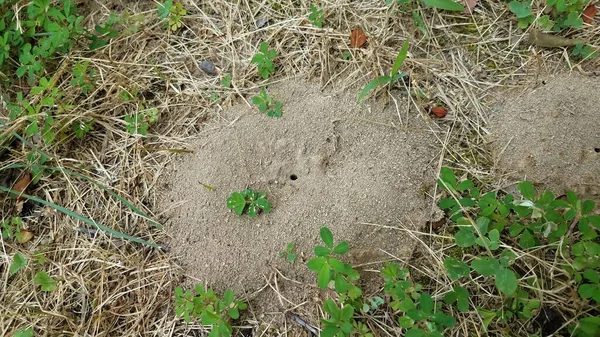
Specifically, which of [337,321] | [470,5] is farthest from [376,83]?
[337,321]

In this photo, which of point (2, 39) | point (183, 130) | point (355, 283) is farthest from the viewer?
point (2, 39)

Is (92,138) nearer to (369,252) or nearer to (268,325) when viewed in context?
(268,325)

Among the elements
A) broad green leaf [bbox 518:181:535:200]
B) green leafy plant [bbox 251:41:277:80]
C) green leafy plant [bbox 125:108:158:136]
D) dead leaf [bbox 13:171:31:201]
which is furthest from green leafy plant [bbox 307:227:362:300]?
dead leaf [bbox 13:171:31:201]

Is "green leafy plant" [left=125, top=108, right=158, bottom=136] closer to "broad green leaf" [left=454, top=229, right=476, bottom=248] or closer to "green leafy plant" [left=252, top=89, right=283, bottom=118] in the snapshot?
"green leafy plant" [left=252, top=89, right=283, bottom=118]

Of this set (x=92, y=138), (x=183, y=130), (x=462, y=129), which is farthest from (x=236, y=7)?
(x=462, y=129)

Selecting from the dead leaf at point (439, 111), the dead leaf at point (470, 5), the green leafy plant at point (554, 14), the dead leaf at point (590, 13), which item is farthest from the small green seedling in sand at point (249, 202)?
the dead leaf at point (590, 13)

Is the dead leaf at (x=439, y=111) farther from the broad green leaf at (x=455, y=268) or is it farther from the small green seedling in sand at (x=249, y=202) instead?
the small green seedling in sand at (x=249, y=202)
